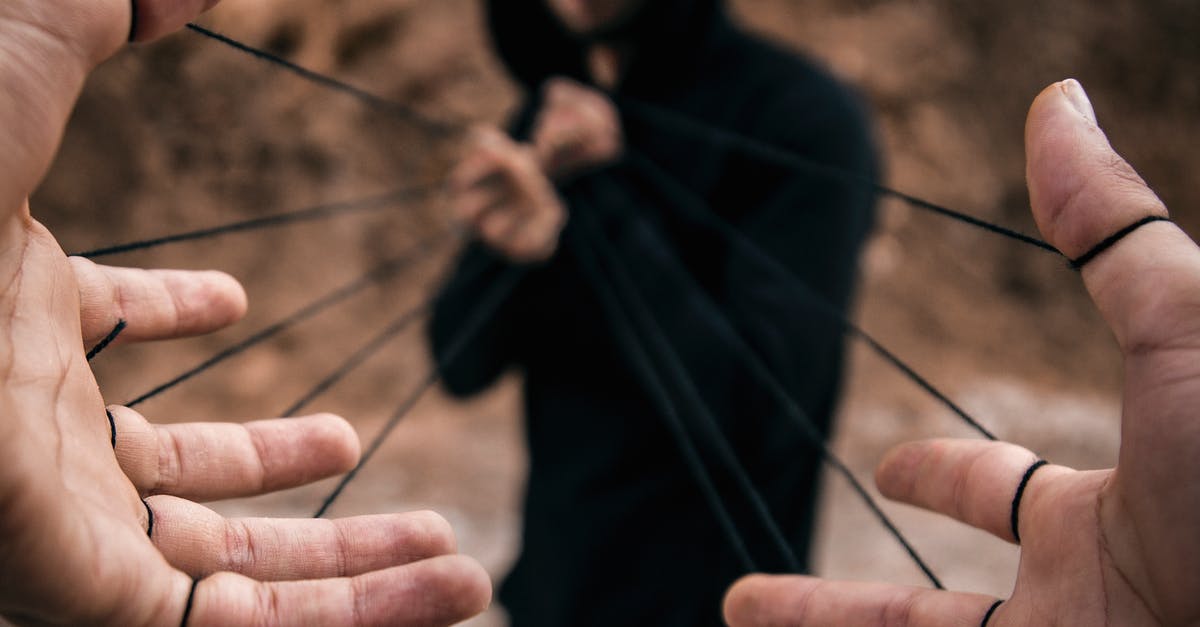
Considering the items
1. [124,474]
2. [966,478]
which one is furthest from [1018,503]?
[124,474]

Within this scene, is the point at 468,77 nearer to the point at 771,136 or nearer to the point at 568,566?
the point at 771,136

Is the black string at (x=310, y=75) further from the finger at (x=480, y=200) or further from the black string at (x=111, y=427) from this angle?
the black string at (x=111, y=427)

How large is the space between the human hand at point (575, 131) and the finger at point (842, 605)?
43 centimetres

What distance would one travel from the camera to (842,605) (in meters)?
0.38

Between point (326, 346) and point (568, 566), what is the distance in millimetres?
1070

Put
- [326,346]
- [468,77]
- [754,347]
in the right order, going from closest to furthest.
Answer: [754,347] → [326,346] → [468,77]

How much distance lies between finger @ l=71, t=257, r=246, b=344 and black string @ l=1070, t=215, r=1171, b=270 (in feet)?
1.46

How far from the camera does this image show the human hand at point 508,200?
2.34ft

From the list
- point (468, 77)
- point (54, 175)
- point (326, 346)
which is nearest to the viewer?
point (54, 175)

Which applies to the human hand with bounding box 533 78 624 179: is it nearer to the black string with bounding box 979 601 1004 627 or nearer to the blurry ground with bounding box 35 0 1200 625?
the black string with bounding box 979 601 1004 627

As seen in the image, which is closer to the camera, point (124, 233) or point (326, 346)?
point (124, 233)

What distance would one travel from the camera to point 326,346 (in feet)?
5.38

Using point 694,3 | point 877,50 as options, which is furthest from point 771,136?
point 877,50

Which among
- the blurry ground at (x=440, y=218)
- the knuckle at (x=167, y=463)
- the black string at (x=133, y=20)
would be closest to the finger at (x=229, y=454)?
the knuckle at (x=167, y=463)
